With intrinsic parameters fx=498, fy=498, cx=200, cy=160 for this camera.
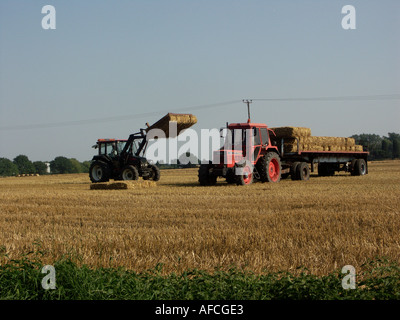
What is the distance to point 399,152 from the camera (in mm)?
87000

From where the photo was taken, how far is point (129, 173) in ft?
70.6

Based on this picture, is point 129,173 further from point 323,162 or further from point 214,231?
point 214,231

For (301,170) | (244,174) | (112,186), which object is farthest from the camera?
(301,170)

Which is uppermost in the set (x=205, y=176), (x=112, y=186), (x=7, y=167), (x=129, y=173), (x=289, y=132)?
(x=289, y=132)

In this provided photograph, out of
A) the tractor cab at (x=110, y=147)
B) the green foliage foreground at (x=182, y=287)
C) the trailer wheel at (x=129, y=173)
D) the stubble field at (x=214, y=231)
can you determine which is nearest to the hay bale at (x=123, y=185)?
the trailer wheel at (x=129, y=173)

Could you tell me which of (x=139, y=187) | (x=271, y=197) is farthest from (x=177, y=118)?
(x=271, y=197)

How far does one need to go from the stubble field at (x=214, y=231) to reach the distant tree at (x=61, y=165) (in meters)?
80.5

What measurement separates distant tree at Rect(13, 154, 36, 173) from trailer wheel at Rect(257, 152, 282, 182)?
80.4 meters

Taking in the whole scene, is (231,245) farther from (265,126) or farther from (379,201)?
(265,126)

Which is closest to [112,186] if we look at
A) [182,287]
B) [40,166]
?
[182,287]

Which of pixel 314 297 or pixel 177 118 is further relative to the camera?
pixel 177 118

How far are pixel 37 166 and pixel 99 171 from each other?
7800cm

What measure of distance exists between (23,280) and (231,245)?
10.3 ft

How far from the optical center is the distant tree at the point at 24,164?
94.1 meters
